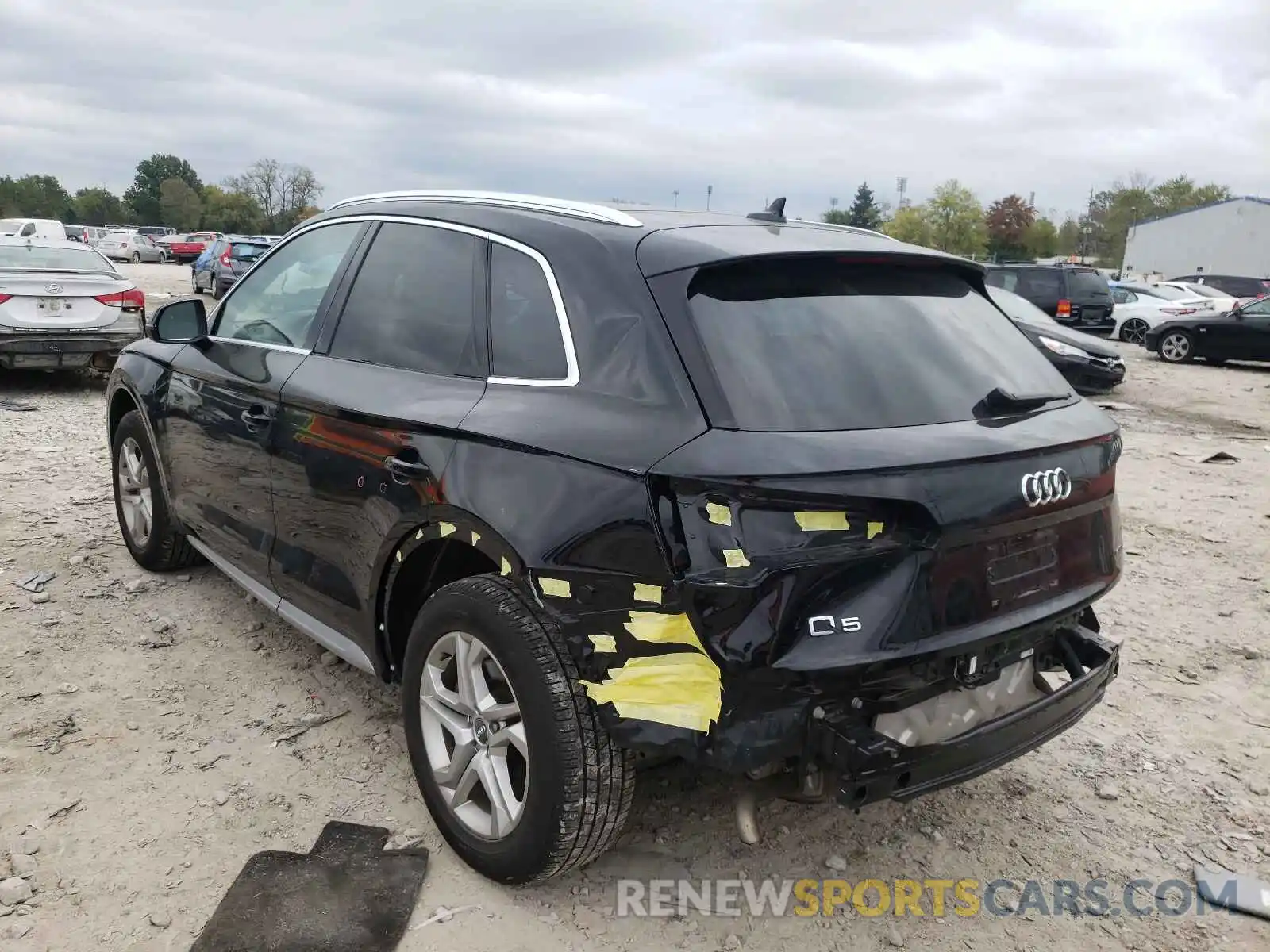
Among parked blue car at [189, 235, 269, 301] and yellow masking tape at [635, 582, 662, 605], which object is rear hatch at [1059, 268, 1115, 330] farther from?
yellow masking tape at [635, 582, 662, 605]

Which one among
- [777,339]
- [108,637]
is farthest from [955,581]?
[108,637]

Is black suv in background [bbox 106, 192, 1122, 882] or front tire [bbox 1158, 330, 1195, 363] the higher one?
black suv in background [bbox 106, 192, 1122, 882]

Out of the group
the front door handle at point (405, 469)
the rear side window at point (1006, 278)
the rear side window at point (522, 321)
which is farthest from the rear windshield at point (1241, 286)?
the front door handle at point (405, 469)

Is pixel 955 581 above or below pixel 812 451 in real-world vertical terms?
below

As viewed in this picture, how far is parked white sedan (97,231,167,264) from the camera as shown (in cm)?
4291

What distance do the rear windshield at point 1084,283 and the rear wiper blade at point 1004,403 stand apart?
16066mm

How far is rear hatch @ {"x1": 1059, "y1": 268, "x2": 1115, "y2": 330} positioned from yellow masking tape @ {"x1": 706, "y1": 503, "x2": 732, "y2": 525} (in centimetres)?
1656

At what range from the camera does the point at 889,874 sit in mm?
2846

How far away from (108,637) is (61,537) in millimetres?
1596

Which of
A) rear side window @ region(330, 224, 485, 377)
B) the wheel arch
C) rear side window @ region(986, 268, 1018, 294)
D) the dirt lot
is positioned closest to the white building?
rear side window @ region(986, 268, 1018, 294)

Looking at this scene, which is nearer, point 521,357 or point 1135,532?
point 521,357

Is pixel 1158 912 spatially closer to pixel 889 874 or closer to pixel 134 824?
pixel 889 874

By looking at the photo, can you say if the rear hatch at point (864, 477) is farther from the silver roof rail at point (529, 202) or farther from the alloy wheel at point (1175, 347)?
the alloy wheel at point (1175, 347)

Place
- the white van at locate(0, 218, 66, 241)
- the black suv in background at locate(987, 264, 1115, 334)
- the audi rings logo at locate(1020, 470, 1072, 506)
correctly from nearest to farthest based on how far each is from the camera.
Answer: the audi rings logo at locate(1020, 470, 1072, 506), the black suv in background at locate(987, 264, 1115, 334), the white van at locate(0, 218, 66, 241)
